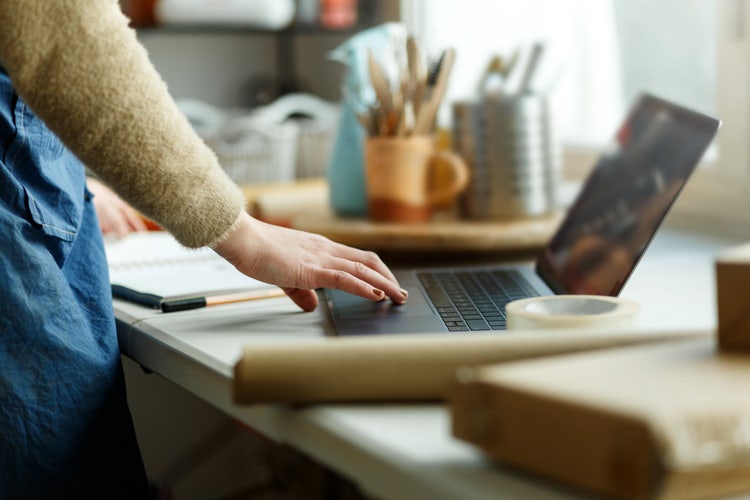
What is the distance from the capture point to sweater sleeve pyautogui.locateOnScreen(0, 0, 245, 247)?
0.75 m

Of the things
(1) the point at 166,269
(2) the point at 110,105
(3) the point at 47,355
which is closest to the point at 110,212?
(1) the point at 166,269

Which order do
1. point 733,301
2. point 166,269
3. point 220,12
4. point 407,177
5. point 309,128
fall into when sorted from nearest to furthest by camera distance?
1. point 733,301
2. point 166,269
3. point 407,177
4. point 309,128
5. point 220,12

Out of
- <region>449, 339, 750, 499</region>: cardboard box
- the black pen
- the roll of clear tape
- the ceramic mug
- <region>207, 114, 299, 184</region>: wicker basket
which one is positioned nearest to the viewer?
<region>449, 339, 750, 499</region>: cardboard box

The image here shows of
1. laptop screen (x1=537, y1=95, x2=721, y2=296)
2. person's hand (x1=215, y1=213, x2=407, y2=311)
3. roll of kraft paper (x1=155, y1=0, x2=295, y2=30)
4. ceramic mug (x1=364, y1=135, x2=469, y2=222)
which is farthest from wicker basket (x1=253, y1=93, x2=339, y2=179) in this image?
person's hand (x1=215, y1=213, x2=407, y2=311)

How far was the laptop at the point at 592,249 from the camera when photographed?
2.99 ft

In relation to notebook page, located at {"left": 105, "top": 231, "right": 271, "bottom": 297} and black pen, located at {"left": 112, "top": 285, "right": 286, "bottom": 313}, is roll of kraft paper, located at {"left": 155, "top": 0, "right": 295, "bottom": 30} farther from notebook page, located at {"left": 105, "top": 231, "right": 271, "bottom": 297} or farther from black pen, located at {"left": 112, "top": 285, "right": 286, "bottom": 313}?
black pen, located at {"left": 112, "top": 285, "right": 286, "bottom": 313}

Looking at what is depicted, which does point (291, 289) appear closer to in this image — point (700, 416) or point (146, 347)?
point (146, 347)

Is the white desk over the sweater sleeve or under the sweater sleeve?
under

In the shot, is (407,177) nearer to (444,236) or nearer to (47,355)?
(444,236)

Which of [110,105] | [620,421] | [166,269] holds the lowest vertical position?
[166,269]

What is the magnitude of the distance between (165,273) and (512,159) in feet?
1.88

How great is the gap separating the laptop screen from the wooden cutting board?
0.13m

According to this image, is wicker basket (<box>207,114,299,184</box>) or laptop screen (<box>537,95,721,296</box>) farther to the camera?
wicker basket (<box>207,114,299,184</box>)

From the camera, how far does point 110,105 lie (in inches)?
30.0
